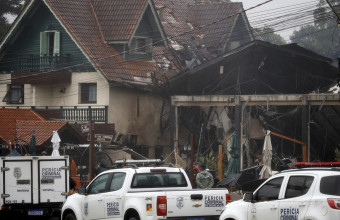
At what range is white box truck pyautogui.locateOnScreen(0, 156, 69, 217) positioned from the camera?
782 inches

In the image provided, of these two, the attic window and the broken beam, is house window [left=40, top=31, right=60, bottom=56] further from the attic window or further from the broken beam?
the broken beam

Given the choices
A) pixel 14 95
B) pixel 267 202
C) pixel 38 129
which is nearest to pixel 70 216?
pixel 267 202

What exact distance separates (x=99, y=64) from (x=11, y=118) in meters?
4.98

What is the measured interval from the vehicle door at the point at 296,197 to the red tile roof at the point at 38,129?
2192 centimetres

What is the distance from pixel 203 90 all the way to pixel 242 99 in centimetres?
457

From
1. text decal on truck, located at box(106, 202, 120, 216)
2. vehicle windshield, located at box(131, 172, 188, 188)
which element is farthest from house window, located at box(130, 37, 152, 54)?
text decal on truck, located at box(106, 202, 120, 216)

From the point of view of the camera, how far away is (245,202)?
1402 centimetres

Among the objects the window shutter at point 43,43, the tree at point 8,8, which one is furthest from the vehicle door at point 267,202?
the tree at point 8,8

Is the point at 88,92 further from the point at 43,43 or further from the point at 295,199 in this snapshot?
the point at 295,199

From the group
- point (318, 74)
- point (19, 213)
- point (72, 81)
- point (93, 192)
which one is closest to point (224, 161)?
point (318, 74)

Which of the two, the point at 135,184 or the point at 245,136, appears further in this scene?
the point at 245,136

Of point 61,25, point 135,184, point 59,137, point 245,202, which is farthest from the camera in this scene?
point 61,25

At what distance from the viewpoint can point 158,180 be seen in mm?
16328

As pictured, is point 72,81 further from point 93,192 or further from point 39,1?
point 93,192
